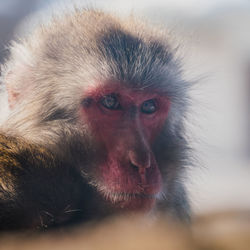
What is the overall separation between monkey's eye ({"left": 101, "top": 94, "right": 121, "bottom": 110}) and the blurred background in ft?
1.36

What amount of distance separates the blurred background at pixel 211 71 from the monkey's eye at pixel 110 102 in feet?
1.36

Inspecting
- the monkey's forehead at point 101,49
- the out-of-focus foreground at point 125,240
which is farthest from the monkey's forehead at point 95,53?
the out-of-focus foreground at point 125,240

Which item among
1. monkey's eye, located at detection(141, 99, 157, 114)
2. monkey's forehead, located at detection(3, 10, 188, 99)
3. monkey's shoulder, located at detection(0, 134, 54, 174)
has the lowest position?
monkey's shoulder, located at detection(0, 134, 54, 174)

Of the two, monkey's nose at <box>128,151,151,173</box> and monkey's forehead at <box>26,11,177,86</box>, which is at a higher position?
monkey's forehead at <box>26,11,177,86</box>

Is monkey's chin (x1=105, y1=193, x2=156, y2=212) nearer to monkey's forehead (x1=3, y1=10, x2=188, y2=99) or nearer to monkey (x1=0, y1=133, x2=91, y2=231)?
monkey (x1=0, y1=133, x2=91, y2=231)

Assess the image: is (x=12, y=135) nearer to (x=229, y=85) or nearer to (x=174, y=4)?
(x=174, y=4)

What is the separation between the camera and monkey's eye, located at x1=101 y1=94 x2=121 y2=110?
1.47 meters

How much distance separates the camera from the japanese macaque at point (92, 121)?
1.34 meters

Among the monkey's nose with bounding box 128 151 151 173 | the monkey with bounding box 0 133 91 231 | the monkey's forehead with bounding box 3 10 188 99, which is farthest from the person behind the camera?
the monkey's forehead with bounding box 3 10 188 99

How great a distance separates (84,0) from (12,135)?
0.61m

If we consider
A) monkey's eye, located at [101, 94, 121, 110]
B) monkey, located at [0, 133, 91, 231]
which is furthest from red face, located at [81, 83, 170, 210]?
monkey, located at [0, 133, 91, 231]

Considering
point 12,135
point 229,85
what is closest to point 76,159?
point 12,135

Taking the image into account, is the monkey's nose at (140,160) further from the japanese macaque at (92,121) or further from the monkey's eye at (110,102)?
the monkey's eye at (110,102)

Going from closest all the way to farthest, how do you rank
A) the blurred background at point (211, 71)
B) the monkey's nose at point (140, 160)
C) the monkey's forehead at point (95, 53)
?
the monkey's nose at point (140, 160), the monkey's forehead at point (95, 53), the blurred background at point (211, 71)
